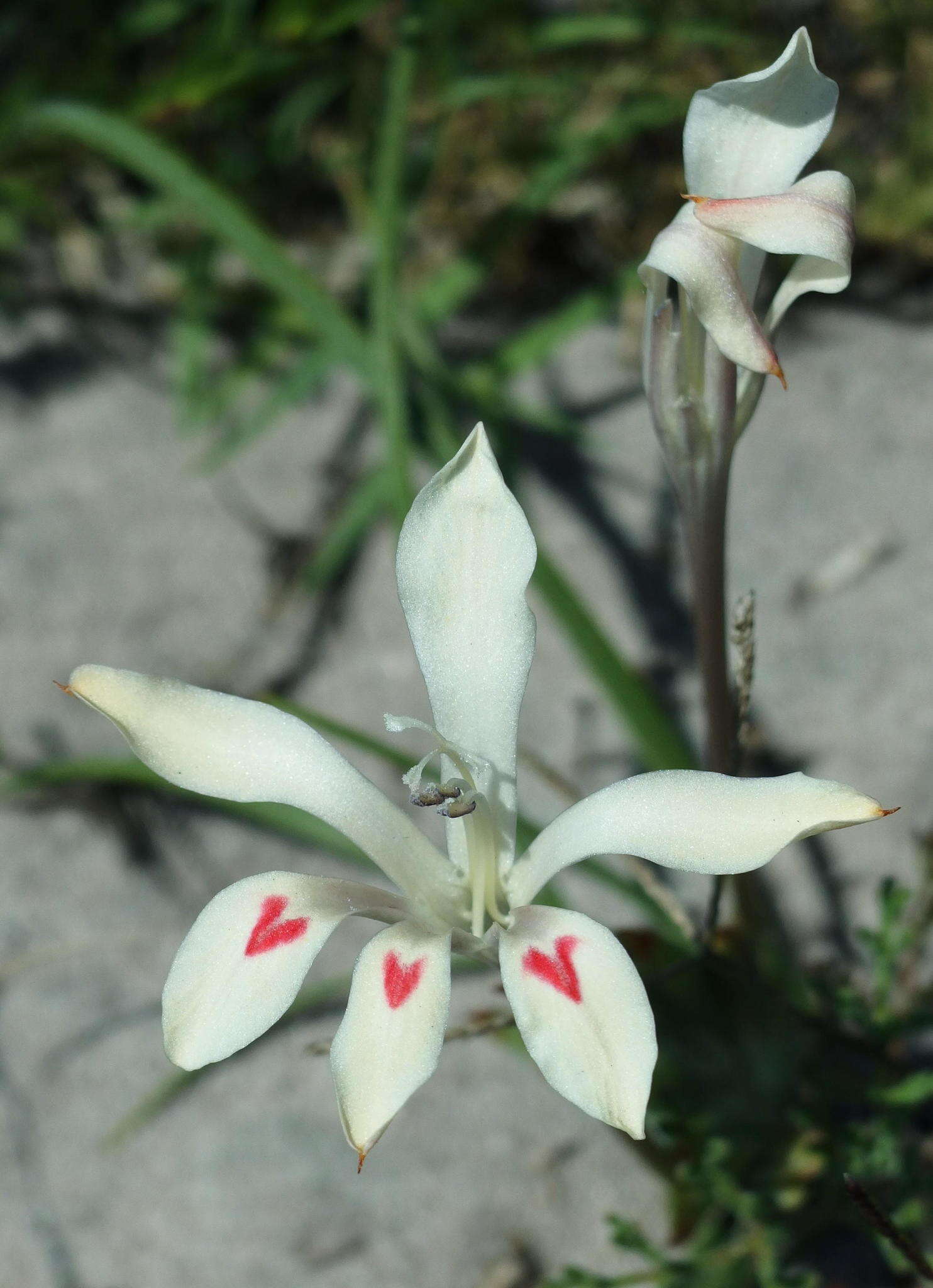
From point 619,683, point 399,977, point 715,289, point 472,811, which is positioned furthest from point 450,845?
point 715,289

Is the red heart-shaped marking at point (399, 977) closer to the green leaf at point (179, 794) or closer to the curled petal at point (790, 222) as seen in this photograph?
the green leaf at point (179, 794)

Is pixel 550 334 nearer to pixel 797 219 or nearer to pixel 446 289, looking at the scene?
pixel 446 289

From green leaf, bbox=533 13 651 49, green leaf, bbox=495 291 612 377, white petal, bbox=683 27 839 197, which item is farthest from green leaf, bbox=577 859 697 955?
green leaf, bbox=533 13 651 49

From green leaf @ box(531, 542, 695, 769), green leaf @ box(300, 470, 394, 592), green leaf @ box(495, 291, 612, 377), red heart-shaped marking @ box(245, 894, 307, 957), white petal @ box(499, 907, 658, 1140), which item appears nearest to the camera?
white petal @ box(499, 907, 658, 1140)

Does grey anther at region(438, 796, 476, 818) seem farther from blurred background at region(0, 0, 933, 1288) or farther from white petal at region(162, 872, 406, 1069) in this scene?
blurred background at region(0, 0, 933, 1288)

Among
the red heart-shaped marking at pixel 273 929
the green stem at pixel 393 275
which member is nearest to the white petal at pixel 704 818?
the red heart-shaped marking at pixel 273 929

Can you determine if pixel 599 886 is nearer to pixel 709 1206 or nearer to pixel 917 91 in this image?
pixel 709 1206

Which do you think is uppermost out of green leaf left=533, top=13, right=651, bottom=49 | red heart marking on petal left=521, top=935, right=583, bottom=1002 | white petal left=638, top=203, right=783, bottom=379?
white petal left=638, top=203, right=783, bottom=379
